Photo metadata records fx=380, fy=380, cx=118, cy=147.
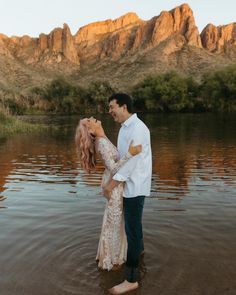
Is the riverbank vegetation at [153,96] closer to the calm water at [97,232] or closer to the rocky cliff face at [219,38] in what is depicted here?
the calm water at [97,232]

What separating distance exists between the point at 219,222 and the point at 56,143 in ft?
49.7

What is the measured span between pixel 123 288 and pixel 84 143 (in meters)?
1.75

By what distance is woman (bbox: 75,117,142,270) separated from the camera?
4.48 meters

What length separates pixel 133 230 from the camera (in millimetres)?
4383

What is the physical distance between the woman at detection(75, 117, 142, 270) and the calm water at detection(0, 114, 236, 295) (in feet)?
0.84

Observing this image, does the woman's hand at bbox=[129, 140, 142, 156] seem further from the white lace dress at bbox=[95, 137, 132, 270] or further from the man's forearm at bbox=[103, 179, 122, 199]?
the man's forearm at bbox=[103, 179, 122, 199]

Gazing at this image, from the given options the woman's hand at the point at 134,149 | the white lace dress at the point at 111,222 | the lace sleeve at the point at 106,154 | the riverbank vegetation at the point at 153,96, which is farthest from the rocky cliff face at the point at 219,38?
the woman's hand at the point at 134,149

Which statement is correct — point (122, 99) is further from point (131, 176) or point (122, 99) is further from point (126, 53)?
point (126, 53)

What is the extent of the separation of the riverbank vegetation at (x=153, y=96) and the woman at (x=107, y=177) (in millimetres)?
53807

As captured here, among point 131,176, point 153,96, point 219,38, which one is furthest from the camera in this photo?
point 219,38

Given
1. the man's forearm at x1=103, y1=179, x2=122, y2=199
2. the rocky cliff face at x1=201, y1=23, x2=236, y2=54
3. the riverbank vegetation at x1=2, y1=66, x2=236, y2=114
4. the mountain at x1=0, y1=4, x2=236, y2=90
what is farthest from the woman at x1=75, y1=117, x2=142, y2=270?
the rocky cliff face at x1=201, y1=23, x2=236, y2=54

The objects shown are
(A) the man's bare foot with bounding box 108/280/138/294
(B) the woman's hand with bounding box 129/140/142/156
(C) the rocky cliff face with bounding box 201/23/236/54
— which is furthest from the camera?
(C) the rocky cliff face with bounding box 201/23/236/54

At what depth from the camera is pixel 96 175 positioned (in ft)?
39.0

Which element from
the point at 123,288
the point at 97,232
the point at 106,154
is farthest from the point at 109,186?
the point at 97,232
